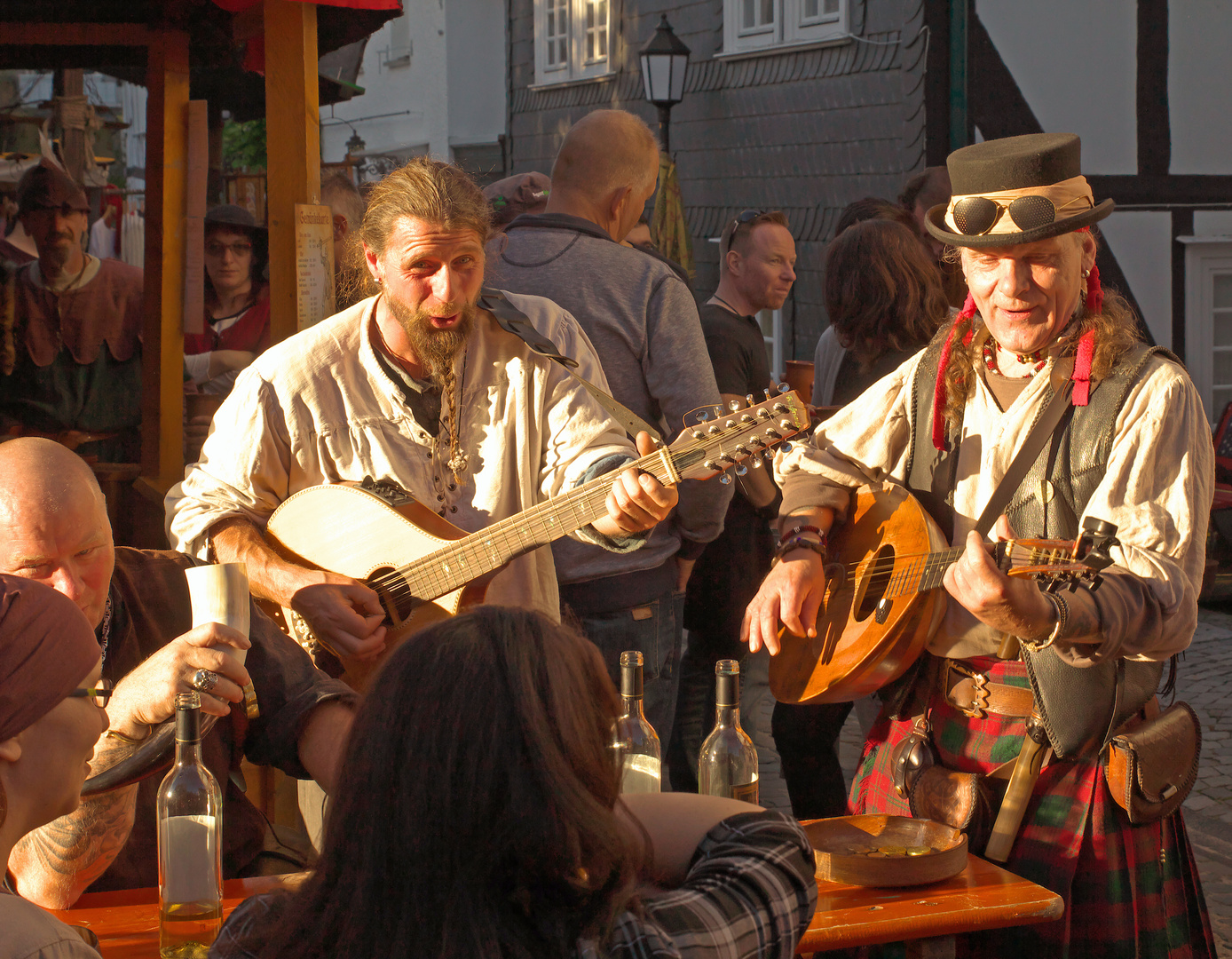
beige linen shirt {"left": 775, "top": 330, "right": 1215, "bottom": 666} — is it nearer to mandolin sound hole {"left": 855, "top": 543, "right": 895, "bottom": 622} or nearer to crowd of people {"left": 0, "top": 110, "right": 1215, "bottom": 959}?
crowd of people {"left": 0, "top": 110, "right": 1215, "bottom": 959}

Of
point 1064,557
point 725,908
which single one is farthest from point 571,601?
point 725,908

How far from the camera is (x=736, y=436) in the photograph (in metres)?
2.91

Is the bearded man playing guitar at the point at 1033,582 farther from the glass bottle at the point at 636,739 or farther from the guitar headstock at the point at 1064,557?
the glass bottle at the point at 636,739

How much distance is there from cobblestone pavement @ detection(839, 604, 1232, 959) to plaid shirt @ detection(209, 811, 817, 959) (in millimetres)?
2596

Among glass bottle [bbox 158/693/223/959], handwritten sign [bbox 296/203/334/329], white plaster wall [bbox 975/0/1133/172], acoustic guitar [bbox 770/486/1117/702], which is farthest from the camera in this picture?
white plaster wall [bbox 975/0/1133/172]

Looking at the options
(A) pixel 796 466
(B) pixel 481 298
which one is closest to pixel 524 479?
(B) pixel 481 298

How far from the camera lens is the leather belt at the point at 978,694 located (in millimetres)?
2541

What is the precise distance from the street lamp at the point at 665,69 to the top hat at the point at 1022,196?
374 inches

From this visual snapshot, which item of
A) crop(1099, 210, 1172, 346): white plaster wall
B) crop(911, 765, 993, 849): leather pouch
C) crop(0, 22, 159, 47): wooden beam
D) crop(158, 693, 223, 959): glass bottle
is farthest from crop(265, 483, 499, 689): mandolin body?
crop(1099, 210, 1172, 346): white plaster wall

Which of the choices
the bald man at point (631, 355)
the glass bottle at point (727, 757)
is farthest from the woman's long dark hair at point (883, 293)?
the glass bottle at point (727, 757)

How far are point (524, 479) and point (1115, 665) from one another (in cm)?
140

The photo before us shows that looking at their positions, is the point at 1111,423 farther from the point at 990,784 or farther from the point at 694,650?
the point at 694,650

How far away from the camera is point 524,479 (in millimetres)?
3146

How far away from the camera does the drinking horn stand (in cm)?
218
